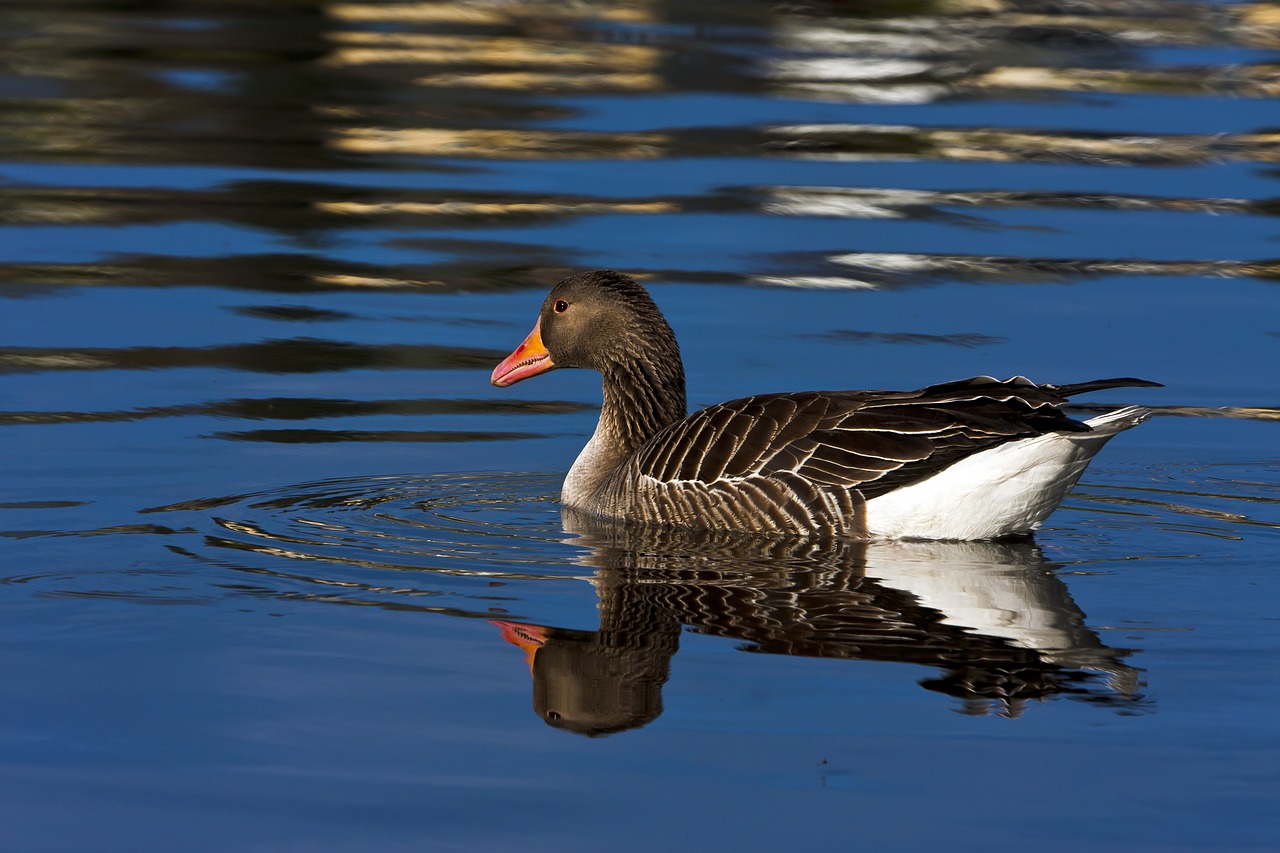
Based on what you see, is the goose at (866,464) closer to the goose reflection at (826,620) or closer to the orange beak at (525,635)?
the goose reflection at (826,620)

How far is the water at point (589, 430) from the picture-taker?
7055 millimetres

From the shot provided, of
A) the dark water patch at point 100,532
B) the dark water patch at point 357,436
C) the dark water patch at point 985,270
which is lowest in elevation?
the dark water patch at point 357,436

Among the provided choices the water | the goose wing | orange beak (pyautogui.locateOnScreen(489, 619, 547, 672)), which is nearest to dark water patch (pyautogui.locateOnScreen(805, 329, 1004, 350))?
the water

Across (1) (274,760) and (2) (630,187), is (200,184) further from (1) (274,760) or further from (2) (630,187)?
(1) (274,760)

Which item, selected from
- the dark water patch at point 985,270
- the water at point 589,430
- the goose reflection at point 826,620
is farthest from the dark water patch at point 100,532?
the dark water patch at point 985,270

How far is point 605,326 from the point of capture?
12.0m

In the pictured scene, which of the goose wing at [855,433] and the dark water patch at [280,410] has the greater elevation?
the goose wing at [855,433]

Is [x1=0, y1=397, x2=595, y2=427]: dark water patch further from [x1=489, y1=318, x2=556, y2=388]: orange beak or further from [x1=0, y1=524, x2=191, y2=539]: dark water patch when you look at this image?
[x1=0, y1=524, x2=191, y2=539]: dark water patch

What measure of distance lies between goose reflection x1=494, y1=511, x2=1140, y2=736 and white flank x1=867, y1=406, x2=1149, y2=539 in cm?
11

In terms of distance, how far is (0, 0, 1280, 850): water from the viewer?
705 centimetres

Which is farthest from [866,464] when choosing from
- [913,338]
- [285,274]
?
[285,274]

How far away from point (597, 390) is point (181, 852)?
838 centimetres

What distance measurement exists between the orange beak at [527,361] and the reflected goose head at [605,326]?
0.03 meters

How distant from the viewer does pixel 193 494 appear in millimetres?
11086
